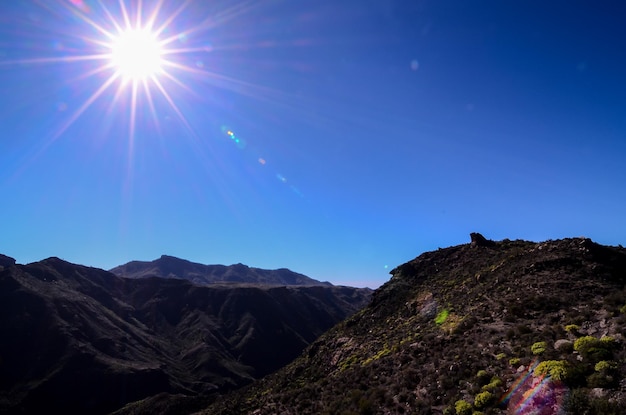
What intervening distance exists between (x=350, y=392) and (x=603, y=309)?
58.1 feet

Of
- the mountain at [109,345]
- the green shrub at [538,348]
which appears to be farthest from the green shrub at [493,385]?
the mountain at [109,345]

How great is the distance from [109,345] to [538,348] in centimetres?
14964

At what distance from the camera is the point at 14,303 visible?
12988 cm

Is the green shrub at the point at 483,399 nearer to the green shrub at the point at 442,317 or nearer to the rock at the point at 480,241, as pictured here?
the green shrub at the point at 442,317

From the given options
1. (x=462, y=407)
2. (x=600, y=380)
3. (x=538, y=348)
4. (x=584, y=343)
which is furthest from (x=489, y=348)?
(x=600, y=380)

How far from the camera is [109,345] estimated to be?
132 metres

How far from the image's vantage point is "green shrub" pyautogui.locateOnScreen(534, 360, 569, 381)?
15.8 metres

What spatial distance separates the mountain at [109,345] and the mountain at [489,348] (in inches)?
2222

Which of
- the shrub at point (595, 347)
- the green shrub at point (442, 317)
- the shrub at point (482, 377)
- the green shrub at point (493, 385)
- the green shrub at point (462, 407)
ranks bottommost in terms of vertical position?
the green shrub at point (462, 407)

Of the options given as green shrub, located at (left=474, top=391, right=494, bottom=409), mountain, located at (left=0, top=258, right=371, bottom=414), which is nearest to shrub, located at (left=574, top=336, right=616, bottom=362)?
green shrub, located at (left=474, top=391, right=494, bottom=409)

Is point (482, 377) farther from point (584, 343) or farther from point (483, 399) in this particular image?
point (584, 343)

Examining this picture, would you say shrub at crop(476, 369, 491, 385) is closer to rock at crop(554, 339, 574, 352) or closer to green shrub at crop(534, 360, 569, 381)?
green shrub at crop(534, 360, 569, 381)

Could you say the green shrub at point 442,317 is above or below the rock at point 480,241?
below

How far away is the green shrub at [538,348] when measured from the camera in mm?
19125
